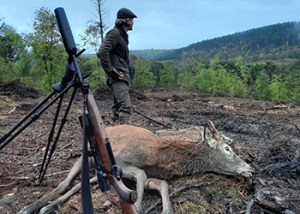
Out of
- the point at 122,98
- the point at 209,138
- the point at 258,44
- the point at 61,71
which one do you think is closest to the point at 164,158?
the point at 209,138

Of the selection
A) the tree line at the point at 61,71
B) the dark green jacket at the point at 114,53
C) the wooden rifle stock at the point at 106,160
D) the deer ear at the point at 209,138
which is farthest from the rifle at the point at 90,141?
the tree line at the point at 61,71

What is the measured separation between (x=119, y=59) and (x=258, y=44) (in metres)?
121

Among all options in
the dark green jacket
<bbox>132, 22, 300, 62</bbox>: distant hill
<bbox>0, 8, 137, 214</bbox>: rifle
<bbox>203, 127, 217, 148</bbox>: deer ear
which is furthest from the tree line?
<bbox>132, 22, 300, 62</bbox>: distant hill

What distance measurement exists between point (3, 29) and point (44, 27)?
→ 27.2ft

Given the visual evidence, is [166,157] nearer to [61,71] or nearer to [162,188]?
[162,188]

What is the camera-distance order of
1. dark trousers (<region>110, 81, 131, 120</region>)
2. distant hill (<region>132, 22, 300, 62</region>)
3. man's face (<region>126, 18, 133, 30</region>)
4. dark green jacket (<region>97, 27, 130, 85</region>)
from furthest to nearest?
distant hill (<region>132, 22, 300, 62</region>) → dark trousers (<region>110, 81, 131, 120</region>) → man's face (<region>126, 18, 133, 30</region>) → dark green jacket (<region>97, 27, 130, 85</region>)

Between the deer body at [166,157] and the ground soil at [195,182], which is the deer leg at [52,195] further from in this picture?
the deer body at [166,157]

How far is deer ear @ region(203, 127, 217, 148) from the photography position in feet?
18.5

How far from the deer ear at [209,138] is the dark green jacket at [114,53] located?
2.12 metres

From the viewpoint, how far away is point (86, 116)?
361cm

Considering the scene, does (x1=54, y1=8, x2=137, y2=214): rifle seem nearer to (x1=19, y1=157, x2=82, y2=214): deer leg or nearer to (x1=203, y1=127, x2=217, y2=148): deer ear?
(x1=19, y1=157, x2=82, y2=214): deer leg

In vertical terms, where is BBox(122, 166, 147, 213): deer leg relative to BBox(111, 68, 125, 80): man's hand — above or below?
below

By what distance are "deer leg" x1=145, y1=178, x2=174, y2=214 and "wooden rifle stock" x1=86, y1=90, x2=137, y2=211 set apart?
4.02ft

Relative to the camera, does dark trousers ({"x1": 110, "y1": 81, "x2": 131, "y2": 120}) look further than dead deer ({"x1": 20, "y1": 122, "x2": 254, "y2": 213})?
Yes
